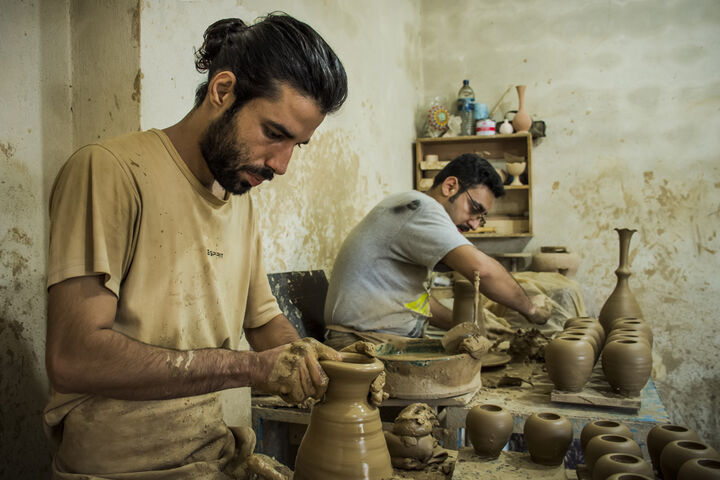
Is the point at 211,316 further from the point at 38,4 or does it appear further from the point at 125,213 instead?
the point at 38,4

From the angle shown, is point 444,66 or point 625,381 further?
point 444,66

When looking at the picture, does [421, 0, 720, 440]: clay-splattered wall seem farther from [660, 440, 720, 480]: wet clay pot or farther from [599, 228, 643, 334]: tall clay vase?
[660, 440, 720, 480]: wet clay pot

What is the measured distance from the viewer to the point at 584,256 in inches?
218

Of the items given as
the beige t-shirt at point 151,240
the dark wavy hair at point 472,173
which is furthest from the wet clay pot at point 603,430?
the dark wavy hair at point 472,173

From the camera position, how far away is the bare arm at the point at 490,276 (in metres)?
2.71

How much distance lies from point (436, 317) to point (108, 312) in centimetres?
261

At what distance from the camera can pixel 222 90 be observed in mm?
1510

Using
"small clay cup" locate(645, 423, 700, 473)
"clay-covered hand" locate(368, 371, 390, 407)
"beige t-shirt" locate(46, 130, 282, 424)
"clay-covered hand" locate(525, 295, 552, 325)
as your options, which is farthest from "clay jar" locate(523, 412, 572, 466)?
"clay-covered hand" locate(525, 295, 552, 325)

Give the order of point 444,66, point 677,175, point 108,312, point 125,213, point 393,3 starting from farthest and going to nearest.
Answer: point 444,66 → point 677,175 → point 393,3 → point 125,213 → point 108,312

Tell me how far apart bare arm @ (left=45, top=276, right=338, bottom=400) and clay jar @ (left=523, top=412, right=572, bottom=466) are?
27.9 inches

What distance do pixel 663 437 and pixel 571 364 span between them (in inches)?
25.4

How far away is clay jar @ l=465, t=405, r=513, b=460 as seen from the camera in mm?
1635

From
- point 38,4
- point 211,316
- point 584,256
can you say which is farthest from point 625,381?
point 584,256

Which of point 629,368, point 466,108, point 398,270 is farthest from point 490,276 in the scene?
point 466,108
